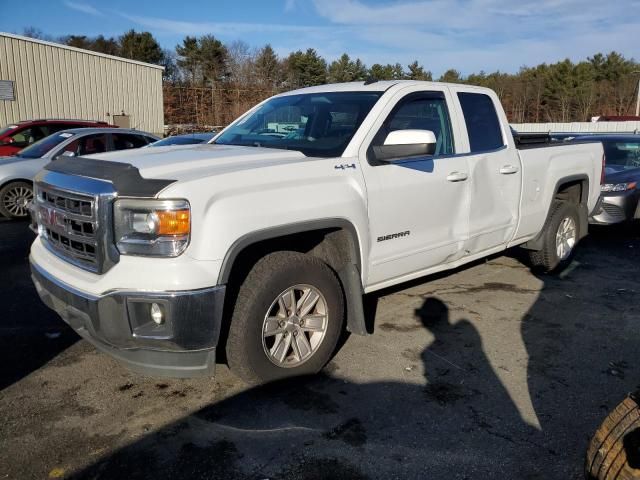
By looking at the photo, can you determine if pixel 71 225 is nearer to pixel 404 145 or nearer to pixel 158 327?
pixel 158 327

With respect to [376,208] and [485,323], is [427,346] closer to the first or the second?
[485,323]

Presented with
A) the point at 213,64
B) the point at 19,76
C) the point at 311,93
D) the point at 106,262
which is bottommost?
the point at 106,262

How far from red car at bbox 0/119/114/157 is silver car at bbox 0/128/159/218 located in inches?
47.6

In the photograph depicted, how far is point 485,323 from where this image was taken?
4.71 meters

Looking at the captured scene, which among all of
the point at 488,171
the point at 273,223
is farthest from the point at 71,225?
the point at 488,171

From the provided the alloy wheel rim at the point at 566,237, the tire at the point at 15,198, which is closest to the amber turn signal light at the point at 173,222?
the alloy wheel rim at the point at 566,237

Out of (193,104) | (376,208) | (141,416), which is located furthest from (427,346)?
(193,104)

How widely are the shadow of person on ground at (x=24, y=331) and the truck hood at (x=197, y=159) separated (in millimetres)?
1568

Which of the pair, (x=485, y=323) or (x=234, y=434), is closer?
(x=234, y=434)

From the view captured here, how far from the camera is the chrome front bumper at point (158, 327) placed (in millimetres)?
2791

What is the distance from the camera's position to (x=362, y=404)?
3324 millimetres

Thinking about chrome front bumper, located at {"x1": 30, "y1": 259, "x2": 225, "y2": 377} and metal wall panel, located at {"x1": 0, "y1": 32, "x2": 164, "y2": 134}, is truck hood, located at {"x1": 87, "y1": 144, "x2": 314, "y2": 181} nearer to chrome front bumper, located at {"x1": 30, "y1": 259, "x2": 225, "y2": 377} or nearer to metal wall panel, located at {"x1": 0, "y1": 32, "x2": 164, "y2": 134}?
chrome front bumper, located at {"x1": 30, "y1": 259, "x2": 225, "y2": 377}

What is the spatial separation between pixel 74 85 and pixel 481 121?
22964 mm

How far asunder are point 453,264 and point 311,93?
1.94m
